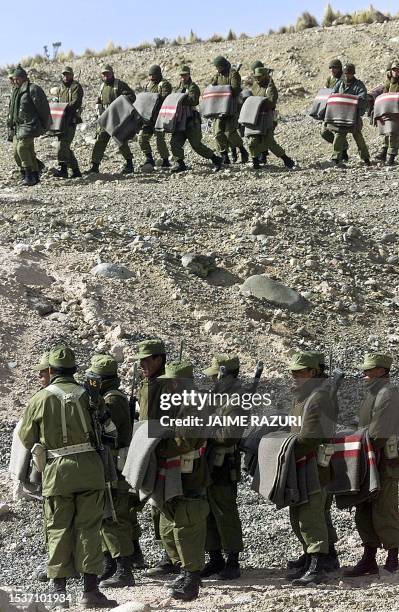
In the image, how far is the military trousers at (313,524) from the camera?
26.4 ft

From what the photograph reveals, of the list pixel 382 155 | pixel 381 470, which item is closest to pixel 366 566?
pixel 381 470

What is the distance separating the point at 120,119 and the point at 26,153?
4.79 ft

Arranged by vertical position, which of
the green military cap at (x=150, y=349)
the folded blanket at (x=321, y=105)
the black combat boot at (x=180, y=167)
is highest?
the folded blanket at (x=321, y=105)

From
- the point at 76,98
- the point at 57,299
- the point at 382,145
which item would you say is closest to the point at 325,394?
the point at 57,299

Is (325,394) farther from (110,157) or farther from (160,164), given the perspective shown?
(110,157)

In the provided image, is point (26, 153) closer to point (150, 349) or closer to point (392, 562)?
point (150, 349)

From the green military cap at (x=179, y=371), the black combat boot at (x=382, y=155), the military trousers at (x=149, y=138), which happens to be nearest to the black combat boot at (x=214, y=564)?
the green military cap at (x=179, y=371)

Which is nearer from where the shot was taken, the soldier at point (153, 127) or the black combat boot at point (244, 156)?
the soldier at point (153, 127)

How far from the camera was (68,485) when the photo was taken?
306 inches

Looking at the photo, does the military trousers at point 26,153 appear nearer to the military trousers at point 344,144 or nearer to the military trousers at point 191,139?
the military trousers at point 191,139

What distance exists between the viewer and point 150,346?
8180 millimetres

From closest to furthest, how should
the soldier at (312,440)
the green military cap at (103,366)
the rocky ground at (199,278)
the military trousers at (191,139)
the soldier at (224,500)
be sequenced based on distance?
the soldier at (312,440) → the soldier at (224,500) → the green military cap at (103,366) → the rocky ground at (199,278) → the military trousers at (191,139)

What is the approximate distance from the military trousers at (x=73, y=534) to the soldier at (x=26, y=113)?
10.2m

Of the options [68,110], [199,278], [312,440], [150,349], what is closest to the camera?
[312,440]
